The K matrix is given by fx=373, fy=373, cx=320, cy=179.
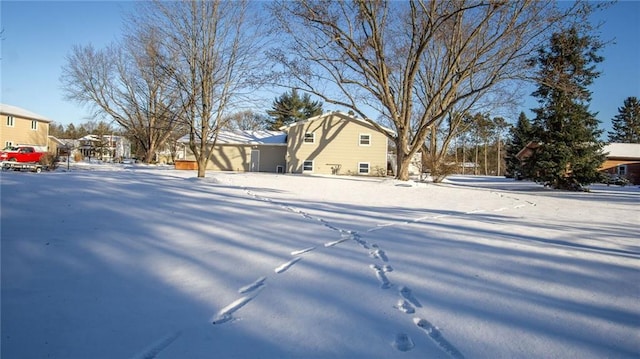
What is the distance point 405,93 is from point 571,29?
7695 mm

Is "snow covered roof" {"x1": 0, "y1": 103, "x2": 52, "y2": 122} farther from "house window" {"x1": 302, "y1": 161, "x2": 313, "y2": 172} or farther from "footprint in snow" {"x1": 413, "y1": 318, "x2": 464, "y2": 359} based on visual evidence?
"footprint in snow" {"x1": 413, "y1": 318, "x2": 464, "y2": 359}

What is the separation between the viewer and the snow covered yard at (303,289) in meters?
2.56

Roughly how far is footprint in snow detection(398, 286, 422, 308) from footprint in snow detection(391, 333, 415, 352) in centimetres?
59

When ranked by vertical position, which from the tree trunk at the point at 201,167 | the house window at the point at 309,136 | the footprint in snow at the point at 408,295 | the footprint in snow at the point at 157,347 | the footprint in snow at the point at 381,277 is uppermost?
the house window at the point at 309,136

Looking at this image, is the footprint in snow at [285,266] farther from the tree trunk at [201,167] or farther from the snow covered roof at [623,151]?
the snow covered roof at [623,151]

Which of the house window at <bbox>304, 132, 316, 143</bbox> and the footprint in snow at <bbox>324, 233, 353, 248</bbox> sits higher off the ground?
the house window at <bbox>304, 132, 316, 143</bbox>

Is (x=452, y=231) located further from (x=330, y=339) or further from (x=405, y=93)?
(x=405, y=93)

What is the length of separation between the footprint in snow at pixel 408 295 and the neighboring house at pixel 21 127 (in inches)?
1561

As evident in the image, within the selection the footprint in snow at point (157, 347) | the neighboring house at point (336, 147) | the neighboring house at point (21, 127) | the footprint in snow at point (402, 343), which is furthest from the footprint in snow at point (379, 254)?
the neighboring house at point (21, 127)

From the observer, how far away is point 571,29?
16359 millimetres

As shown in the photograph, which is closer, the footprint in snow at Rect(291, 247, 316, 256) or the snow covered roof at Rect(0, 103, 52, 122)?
the footprint in snow at Rect(291, 247, 316, 256)

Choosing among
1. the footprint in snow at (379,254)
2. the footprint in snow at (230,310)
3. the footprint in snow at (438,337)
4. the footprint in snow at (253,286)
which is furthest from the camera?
the footprint in snow at (379,254)

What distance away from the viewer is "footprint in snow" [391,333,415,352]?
2.52 meters

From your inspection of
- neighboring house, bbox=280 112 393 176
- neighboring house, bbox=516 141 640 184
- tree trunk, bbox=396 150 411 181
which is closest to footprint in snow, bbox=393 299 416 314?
tree trunk, bbox=396 150 411 181
